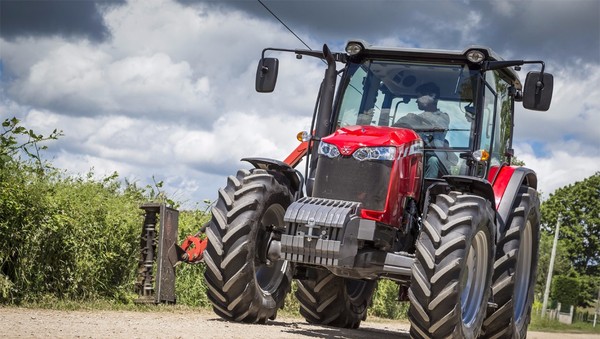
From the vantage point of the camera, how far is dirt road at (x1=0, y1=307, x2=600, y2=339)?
26.4 ft

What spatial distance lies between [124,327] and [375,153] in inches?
120

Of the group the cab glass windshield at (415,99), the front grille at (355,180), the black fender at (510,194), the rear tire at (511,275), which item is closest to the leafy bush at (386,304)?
the rear tire at (511,275)

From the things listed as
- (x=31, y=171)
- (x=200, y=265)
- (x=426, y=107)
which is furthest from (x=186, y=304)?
(x=426, y=107)

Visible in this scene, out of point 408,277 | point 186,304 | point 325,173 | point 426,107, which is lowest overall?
point 186,304

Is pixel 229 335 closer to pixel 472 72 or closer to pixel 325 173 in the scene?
pixel 325 173

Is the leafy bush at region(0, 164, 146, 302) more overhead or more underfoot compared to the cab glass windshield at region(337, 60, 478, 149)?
more underfoot

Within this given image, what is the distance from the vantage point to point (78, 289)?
41.2ft

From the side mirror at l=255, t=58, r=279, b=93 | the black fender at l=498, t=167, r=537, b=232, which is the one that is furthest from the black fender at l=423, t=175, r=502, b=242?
the side mirror at l=255, t=58, r=279, b=93

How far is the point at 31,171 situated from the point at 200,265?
3.63 m

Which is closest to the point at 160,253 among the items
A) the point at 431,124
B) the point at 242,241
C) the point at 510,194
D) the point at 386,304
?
the point at 242,241

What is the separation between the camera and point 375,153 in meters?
9.55

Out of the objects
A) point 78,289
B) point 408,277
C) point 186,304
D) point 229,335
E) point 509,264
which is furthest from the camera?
point 186,304

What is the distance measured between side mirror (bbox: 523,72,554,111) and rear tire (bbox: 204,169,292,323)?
2867 millimetres

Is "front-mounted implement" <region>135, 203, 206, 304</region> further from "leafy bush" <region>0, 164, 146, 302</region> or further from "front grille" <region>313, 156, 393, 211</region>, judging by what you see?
"front grille" <region>313, 156, 393, 211</region>
